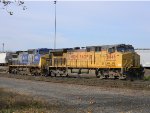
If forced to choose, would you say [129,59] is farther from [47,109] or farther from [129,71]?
[47,109]

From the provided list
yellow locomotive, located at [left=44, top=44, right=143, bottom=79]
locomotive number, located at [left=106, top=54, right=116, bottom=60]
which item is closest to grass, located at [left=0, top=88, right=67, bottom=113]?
yellow locomotive, located at [left=44, top=44, right=143, bottom=79]

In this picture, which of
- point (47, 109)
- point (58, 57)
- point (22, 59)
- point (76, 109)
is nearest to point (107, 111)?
point (76, 109)

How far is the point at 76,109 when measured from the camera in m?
15.5

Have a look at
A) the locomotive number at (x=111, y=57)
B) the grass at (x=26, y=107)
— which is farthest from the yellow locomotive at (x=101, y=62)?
the grass at (x=26, y=107)

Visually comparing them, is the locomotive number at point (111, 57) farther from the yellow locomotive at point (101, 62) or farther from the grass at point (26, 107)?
the grass at point (26, 107)

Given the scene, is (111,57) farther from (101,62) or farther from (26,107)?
(26,107)

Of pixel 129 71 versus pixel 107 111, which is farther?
pixel 129 71

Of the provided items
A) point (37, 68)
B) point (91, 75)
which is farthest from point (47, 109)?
point (37, 68)

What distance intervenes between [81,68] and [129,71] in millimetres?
6723

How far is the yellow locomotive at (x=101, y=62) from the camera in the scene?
34281 millimetres

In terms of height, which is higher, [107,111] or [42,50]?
[42,50]

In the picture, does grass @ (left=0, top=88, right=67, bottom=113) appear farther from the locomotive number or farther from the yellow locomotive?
the locomotive number

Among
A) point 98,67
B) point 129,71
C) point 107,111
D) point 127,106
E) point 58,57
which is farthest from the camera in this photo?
point 58,57

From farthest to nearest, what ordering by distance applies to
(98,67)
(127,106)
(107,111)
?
(98,67)
(127,106)
(107,111)
